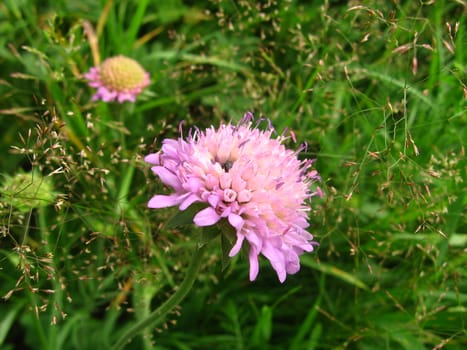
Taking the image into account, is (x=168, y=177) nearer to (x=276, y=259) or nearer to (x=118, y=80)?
(x=276, y=259)

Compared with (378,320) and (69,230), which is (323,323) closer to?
(378,320)

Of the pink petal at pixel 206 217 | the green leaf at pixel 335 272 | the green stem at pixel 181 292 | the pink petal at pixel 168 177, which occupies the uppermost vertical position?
the pink petal at pixel 168 177

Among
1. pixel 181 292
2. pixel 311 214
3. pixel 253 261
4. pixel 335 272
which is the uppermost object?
pixel 253 261

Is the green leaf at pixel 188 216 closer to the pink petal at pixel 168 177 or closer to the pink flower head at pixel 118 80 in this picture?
the pink petal at pixel 168 177

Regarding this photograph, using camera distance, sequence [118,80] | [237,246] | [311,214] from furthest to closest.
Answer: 1. [118,80]
2. [311,214]
3. [237,246]

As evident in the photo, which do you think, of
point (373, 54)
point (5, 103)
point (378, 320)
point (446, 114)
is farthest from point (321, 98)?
point (5, 103)

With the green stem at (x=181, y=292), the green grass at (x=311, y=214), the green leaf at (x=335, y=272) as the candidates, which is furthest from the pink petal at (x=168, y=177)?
the green leaf at (x=335, y=272)

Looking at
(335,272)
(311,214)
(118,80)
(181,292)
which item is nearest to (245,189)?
(181,292)
